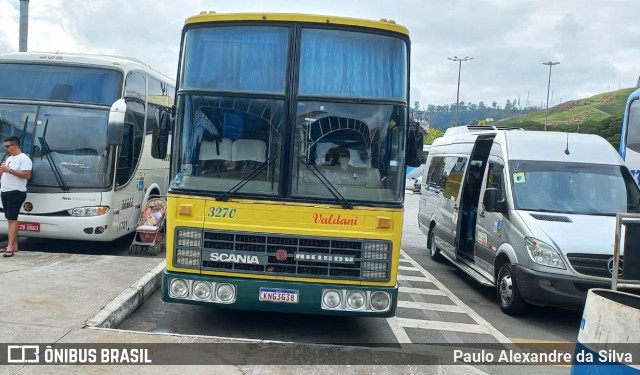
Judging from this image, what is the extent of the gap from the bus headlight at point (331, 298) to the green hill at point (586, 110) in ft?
265

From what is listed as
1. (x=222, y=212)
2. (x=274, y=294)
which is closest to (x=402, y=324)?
(x=274, y=294)

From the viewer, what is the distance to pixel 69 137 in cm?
942

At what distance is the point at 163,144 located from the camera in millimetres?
6270

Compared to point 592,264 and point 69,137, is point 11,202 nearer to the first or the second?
point 69,137

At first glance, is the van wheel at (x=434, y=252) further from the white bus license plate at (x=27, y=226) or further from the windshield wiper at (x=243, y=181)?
the white bus license plate at (x=27, y=226)

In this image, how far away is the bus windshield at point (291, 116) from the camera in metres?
5.64

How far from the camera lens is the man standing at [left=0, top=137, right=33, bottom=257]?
8633 mm

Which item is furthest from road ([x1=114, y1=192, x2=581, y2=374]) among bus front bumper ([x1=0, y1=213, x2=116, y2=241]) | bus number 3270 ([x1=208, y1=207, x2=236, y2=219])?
bus front bumper ([x1=0, y1=213, x2=116, y2=241])

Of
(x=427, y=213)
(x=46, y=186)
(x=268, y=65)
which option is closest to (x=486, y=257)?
(x=427, y=213)

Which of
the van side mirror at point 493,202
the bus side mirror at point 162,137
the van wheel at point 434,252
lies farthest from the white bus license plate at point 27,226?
the van wheel at point 434,252

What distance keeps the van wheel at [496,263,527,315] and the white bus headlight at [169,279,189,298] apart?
4367mm

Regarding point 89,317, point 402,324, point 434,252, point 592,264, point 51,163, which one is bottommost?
point 402,324

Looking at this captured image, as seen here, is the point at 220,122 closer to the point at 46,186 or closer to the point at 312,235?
the point at 312,235

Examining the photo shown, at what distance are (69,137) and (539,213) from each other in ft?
24.5
